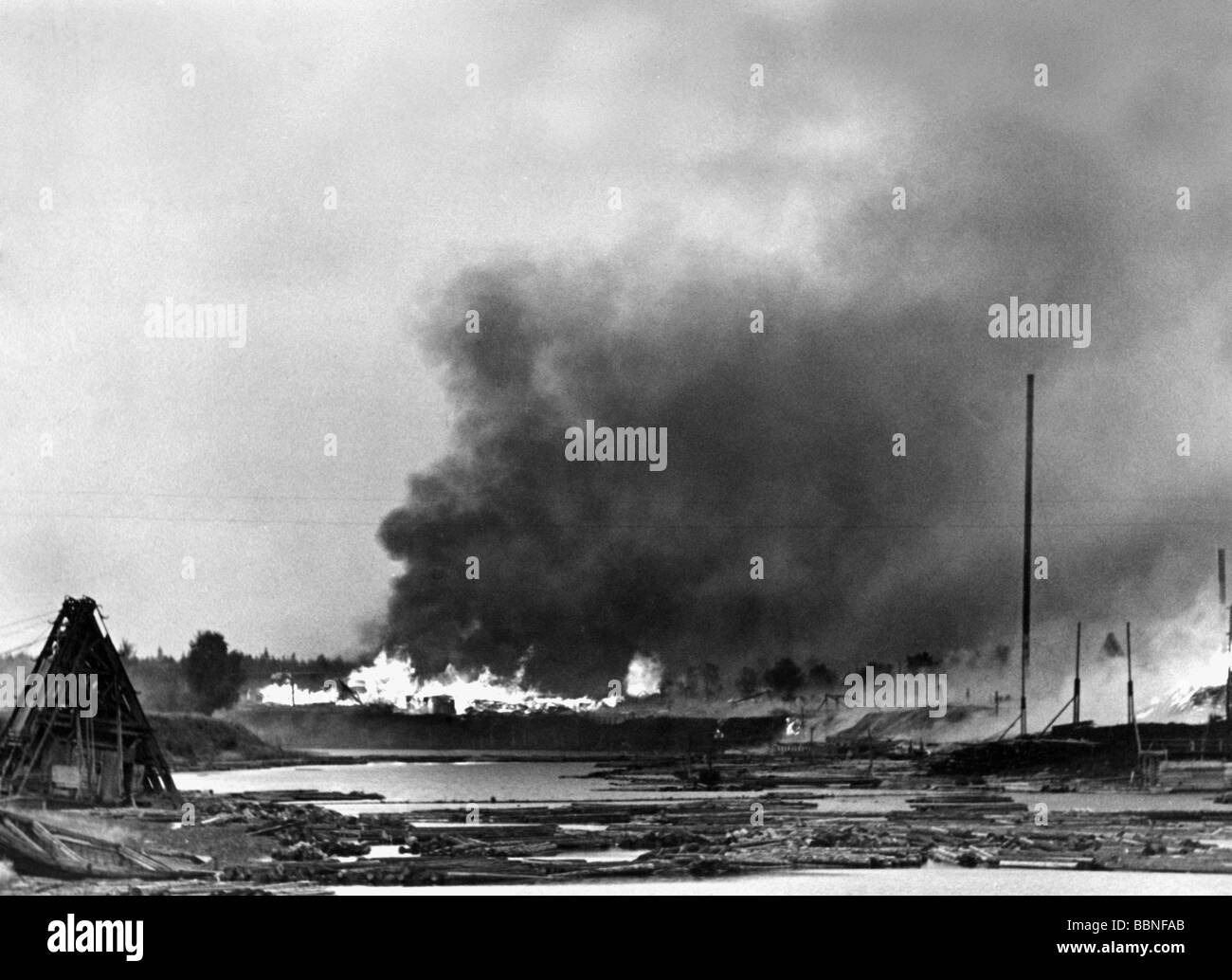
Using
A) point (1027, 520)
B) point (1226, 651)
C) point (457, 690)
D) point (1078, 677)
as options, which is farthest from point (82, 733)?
point (1226, 651)

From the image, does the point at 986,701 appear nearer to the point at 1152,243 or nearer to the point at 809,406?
the point at 809,406

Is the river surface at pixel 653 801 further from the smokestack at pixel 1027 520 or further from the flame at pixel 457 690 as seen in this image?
the smokestack at pixel 1027 520

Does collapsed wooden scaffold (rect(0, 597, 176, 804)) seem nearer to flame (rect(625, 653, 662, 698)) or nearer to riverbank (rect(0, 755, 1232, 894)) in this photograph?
riverbank (rect(0, 755, 1232, 894))

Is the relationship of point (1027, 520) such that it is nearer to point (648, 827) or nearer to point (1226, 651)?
point (1226, 651)

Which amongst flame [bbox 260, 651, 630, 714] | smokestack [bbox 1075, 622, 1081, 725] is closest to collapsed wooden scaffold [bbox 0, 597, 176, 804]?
flame [bbox 260, 651, 630, 714]

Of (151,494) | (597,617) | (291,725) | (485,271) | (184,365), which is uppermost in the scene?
(485,271)

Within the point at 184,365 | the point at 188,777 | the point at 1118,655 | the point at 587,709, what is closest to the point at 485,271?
the point at 184,365

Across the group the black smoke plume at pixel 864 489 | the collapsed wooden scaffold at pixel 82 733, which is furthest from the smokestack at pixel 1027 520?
the collapsed wooden scaffold at pixel 82 733
